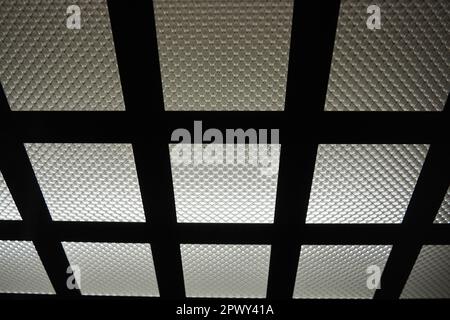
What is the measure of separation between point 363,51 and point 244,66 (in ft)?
1.54

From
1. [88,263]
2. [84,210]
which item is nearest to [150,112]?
[84,210]

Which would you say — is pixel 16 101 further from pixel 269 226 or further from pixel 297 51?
pixel 269 226

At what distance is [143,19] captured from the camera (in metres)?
1.43

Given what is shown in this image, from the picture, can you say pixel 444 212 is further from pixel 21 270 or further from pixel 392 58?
pixel 21 270

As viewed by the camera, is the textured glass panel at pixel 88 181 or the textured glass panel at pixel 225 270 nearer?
the textured glass panel at pixel 88 181

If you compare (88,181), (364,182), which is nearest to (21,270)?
(88,181)

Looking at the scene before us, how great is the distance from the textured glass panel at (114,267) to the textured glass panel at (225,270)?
8.8 inches

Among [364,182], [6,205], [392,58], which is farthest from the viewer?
[6,205]

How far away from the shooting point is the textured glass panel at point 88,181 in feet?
5.84

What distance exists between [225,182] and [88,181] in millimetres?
672

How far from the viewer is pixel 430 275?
223 centimetres

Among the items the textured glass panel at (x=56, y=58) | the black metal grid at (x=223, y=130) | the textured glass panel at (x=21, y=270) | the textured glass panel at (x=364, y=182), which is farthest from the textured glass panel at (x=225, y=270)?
the textured glass panel at (x=56, y=58)

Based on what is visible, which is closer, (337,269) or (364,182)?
(364,182)

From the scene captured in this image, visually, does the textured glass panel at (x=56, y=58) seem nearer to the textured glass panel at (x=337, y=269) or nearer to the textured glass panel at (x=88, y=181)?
the textured glass panel at (x=88, y=181)
